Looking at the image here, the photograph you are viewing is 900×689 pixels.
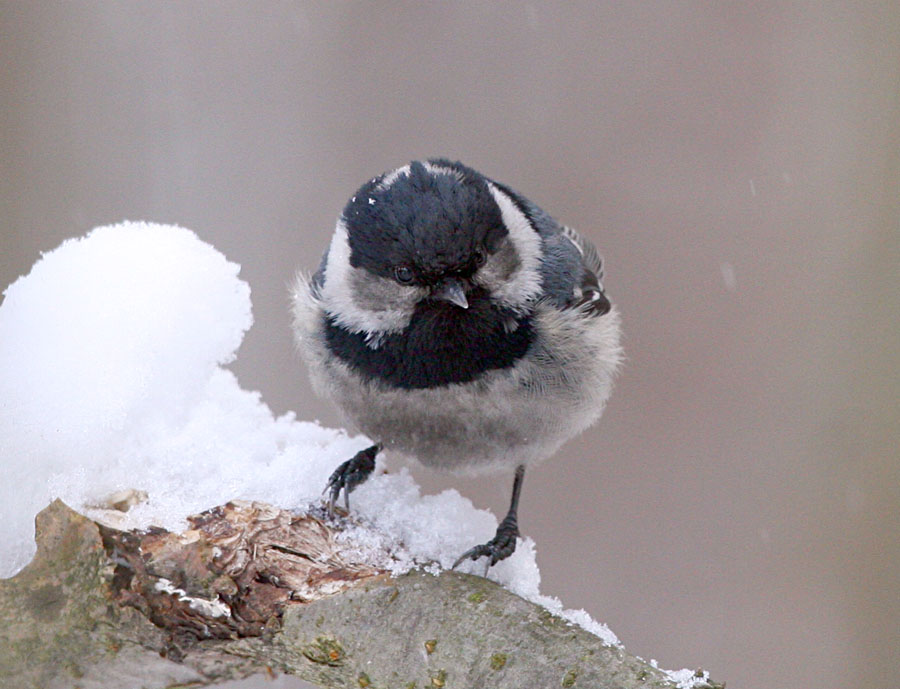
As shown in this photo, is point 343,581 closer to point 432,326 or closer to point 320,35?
point 432,326

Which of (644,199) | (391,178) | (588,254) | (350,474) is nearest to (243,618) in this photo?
(350,474)

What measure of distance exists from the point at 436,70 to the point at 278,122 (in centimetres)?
97

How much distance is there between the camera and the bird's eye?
87.1 inches

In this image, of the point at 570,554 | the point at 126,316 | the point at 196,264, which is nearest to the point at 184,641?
the point at 126,316

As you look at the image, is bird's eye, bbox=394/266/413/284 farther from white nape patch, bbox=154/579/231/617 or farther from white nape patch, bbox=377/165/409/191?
white nape patch, bbox=154/579/231/617

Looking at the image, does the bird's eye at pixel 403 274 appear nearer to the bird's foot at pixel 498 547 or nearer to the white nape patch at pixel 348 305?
the white nape patch at pixel 348 305

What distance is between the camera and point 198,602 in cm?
164

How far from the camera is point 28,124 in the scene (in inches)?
184

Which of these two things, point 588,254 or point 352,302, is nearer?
point 352,302

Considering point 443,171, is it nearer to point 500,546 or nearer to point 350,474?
point 350,474

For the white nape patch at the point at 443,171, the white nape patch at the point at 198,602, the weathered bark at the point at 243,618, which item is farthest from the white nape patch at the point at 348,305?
the white nape patch at the point at 198,602

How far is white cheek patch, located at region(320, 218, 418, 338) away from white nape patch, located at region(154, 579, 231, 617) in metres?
0.90

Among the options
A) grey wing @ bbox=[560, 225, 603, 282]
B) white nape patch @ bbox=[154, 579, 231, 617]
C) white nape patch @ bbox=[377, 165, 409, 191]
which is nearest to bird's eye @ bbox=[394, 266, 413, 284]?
white nape patch @ bbox=[377, 165, 409, 191]

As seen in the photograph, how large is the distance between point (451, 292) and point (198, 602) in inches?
36.7
